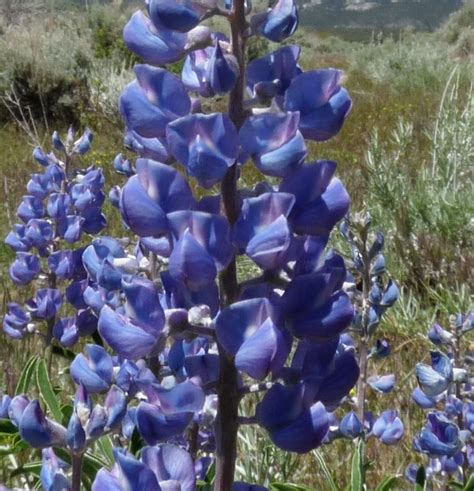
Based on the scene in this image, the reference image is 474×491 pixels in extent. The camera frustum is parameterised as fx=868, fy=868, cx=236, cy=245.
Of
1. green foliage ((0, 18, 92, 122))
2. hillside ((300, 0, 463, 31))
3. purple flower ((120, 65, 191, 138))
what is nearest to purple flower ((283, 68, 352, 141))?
purple flower ((120, 65, 191, 138))

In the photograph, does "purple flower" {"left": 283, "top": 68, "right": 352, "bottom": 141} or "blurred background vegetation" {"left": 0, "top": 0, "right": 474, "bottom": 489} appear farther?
"blurred background vegetation" {"left": 0, "top": 0, "right": 474, "bottom": 489}

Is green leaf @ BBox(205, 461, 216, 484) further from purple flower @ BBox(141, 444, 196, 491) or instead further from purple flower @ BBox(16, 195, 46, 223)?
purple flower @ BBox(16, 195, 46, 223)

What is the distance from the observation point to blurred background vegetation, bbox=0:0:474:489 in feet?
8.11

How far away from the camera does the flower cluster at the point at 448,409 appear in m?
1.56

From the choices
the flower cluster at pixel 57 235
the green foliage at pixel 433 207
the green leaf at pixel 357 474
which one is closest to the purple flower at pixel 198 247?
the green leaf at pixel 357 474

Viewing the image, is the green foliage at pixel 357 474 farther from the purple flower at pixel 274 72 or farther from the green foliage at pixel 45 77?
the green foliage at pixel 45 77

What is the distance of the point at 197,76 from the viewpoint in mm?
903

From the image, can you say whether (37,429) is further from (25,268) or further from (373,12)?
(373,12)

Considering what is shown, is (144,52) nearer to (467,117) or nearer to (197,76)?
(197,76)

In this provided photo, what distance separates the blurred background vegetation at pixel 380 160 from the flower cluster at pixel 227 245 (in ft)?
2.39

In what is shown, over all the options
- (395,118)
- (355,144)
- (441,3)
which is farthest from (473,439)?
(441,3)

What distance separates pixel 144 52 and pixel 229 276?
0.80 feet

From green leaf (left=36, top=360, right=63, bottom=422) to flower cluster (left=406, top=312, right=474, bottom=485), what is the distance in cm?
64

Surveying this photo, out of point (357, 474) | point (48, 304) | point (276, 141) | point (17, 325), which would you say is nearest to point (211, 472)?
point (357, 474)
